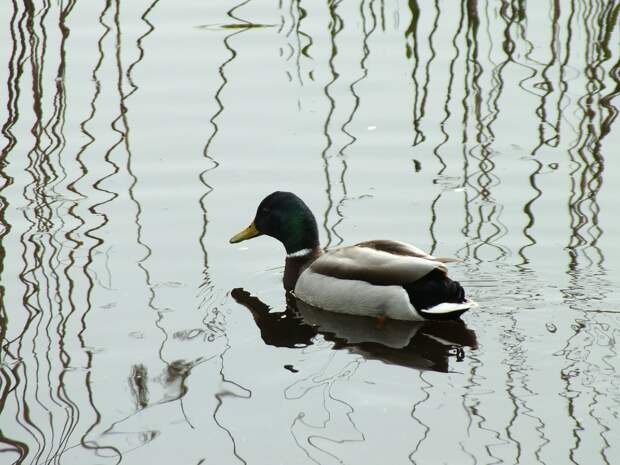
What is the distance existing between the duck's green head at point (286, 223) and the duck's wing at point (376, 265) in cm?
30

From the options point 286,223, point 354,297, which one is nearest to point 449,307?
point 354,297

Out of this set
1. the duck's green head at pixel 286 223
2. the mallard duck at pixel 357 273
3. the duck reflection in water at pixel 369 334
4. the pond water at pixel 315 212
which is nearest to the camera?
the pond water at pixel 315 212

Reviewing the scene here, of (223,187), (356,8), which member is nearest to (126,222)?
(223,187)

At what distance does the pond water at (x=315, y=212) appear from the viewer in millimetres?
5832

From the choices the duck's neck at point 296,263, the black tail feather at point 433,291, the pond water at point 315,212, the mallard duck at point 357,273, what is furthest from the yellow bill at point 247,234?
the black tail feather at point 433,291

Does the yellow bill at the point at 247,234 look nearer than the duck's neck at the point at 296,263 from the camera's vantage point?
No

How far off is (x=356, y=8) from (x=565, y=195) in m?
3.61

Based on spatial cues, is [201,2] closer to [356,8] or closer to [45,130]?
[356,8]

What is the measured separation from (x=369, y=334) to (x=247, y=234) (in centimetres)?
129

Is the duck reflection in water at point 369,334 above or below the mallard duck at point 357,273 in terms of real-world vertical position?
below

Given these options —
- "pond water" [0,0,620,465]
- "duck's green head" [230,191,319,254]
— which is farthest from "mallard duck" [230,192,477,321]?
"pond water" [0,0,620,465]

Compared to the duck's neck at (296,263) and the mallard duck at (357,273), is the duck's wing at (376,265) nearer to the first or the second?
the mallard duck at (357,273)

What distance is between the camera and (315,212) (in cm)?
849

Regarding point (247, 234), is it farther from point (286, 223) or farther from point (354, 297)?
point (354, 297)
